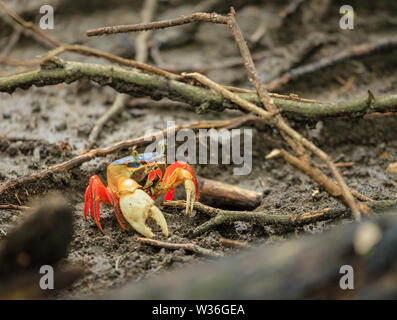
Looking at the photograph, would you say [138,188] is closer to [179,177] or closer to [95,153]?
[179,177]

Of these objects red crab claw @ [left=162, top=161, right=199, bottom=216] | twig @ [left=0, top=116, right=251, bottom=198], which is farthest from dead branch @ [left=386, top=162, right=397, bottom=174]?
red crab claw @ [left=162, top=161, right=199, bottom=216]

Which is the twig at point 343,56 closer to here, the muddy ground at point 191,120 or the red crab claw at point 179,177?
the muddy ground at point 191,120

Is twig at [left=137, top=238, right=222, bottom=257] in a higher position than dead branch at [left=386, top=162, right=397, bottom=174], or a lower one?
lower

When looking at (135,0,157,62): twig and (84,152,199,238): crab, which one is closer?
(84,152,199,238): crab

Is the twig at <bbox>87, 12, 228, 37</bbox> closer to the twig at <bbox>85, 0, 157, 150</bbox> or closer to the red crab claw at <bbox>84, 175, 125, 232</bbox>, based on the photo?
the red crab claw at <bbox>84, 175, 125, 232</bbox>

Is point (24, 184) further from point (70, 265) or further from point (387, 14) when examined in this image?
point (387, 14)

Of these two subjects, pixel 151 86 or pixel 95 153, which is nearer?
pixel 151 86

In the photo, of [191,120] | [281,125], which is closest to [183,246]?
[281,125]
